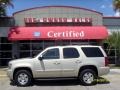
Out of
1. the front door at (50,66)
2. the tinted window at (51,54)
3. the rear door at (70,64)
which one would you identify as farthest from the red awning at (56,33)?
the front door at (50,66)

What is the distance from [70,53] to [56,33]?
17194mm

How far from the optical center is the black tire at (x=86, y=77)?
19.0 m

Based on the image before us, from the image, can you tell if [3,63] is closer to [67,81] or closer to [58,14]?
[58,14]

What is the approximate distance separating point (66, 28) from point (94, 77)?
18.2m

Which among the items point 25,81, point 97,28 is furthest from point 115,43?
point 25,81

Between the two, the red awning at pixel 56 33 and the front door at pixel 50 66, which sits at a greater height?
the red awning at pixel 56 33

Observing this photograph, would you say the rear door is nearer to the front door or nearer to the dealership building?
the front door

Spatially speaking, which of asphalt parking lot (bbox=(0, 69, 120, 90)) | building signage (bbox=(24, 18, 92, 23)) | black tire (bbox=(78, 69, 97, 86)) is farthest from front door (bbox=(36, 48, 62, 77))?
building signage (bbox=(24, 18, 92, 23))

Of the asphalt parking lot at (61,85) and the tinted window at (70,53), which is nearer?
the asphalt parking lot at (61,85)

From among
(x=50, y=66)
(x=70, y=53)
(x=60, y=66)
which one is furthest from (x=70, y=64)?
(x=50, y=66)

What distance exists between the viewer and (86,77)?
19.0 metres

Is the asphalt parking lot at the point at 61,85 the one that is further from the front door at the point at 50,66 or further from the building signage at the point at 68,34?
the building signage at the point at 68,34

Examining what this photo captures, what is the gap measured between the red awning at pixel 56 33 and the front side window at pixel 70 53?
16813 millimetres

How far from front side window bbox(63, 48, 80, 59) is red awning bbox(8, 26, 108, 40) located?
55.2 feet
